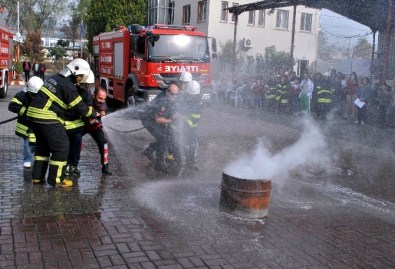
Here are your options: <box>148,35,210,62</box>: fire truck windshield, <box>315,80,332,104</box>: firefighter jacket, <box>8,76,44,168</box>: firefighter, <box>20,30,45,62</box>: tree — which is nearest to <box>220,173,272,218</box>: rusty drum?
<box>8,76,44,168</box>: firefighter

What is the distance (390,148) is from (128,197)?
7.54 m

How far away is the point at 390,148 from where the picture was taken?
37.2 ft

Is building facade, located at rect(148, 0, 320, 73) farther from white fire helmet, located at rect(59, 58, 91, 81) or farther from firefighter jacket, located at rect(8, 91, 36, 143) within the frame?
white fire helmet, located at rect(59, 58, 91, 81)

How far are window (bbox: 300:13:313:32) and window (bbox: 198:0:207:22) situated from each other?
8325 millimetres

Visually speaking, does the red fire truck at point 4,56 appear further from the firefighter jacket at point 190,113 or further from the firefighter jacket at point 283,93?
the firefighter jacket at point 190,113

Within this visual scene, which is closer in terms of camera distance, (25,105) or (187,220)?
(187,220)

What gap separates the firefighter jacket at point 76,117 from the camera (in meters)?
6.50

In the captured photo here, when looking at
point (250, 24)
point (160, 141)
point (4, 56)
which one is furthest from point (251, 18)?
point (160, 141)

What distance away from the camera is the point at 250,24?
35438mm

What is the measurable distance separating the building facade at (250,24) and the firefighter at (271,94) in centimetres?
1418

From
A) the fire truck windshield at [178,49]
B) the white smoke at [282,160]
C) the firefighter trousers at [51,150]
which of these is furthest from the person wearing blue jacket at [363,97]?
the firefighter trousers at [51,150]

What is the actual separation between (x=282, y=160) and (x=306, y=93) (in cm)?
777

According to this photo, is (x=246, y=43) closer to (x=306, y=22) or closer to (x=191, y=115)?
(x=306, y=22)

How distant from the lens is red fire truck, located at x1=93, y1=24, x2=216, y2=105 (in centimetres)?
1408
